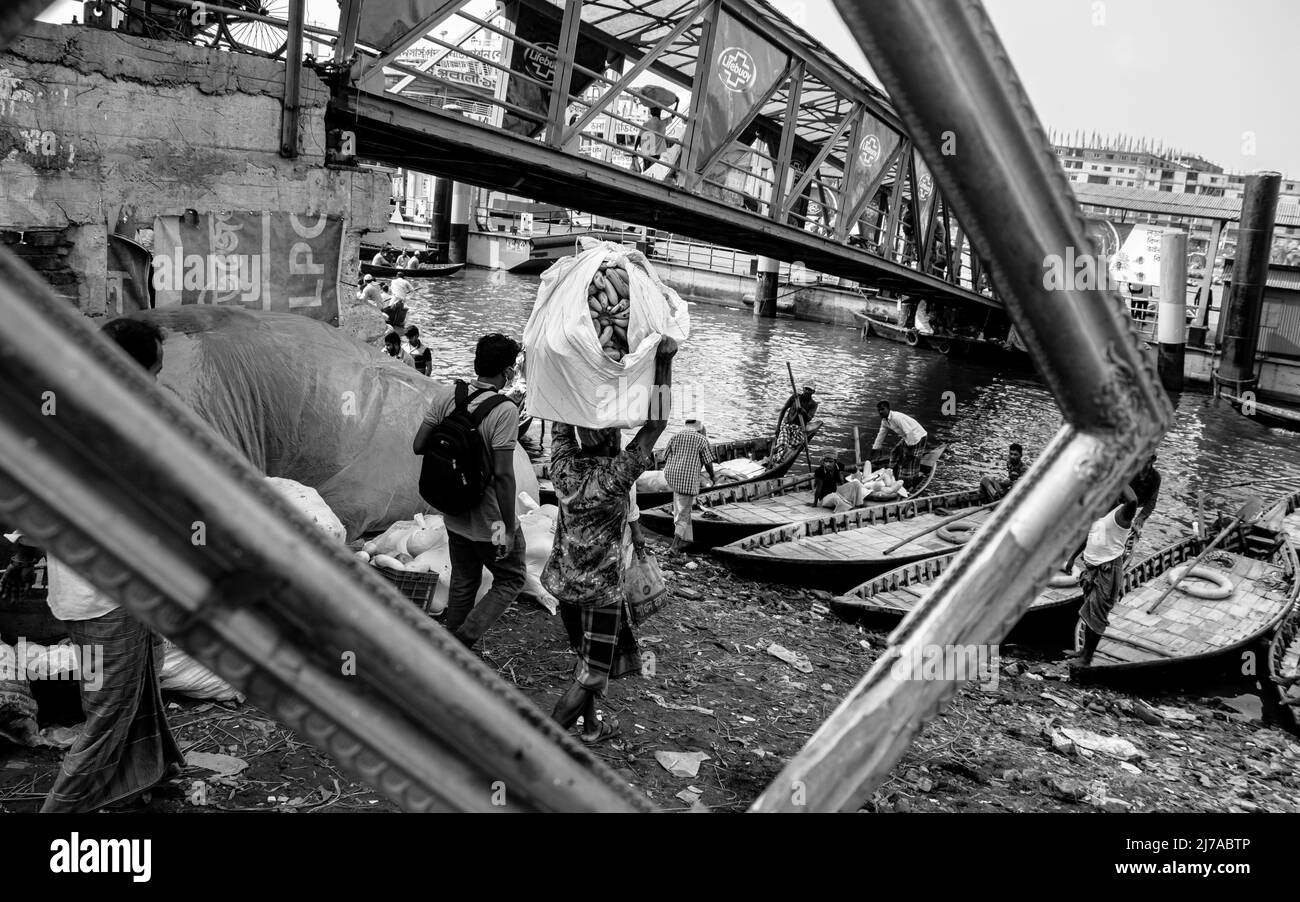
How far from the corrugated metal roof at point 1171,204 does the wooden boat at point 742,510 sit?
20.3 meters

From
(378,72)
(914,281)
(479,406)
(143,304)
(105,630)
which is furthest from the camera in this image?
(914,281)

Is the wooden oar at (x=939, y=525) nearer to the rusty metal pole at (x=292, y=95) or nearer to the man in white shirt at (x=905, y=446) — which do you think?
the man in white shirt at (x=905, y=446)

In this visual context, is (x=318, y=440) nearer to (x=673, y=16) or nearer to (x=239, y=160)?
(x=239, y=160)

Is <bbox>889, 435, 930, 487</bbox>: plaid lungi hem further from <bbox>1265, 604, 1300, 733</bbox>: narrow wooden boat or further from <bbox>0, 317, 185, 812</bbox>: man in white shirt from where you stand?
<bbox>0, 317, 185, 812</bbox>: man in white shirt

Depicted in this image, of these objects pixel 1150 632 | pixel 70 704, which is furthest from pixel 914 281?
pixel 70 704

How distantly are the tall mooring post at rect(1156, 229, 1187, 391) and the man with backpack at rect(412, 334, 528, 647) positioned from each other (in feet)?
83.7

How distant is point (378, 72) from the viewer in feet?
27.5

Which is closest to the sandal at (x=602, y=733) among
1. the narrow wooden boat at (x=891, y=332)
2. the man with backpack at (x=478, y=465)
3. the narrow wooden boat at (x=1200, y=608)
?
the man with backpack at (x=478, y=465)

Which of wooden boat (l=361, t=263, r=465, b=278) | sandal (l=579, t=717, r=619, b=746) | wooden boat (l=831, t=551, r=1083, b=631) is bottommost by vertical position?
wooden boat (l=831, t=551, r=1083, b=631)

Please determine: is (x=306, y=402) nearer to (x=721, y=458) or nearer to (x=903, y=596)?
(x=903, y=596)

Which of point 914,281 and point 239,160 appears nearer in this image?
point 239,160

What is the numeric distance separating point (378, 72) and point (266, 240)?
2161 mm

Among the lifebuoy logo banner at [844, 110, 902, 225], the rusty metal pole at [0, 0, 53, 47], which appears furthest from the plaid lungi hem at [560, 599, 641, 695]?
the lifebuoy logo banner at [844, 110, 902, 225]

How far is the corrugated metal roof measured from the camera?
101 feet
